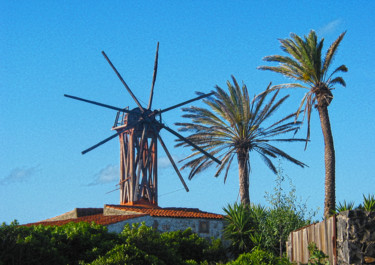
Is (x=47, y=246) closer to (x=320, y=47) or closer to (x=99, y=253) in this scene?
(x=99, y=253)

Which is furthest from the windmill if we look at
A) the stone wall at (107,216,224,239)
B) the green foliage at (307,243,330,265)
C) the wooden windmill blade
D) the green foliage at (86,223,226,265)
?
the green foliage at (307,243,330,265)

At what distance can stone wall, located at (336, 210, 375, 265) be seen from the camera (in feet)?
52.6

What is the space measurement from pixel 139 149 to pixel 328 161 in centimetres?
1688

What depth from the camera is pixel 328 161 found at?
30.3 meters

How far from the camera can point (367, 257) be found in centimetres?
1606

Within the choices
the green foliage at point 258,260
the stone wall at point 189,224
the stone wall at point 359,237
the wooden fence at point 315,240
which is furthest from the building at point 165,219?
the stone wall at point 359,237

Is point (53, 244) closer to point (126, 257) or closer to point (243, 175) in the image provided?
point (126, 257)

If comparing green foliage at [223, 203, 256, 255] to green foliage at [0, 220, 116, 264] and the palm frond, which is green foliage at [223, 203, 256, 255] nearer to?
the palm frond

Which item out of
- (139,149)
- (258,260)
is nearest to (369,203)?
(258,260)

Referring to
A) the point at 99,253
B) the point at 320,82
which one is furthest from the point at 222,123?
the point at 99,253

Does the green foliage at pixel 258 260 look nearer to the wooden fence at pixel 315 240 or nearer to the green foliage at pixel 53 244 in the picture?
the wooden fence at pixel 315 240

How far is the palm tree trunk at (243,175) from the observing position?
123ft

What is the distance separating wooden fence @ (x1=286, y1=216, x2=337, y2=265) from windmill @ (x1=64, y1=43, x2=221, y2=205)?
18.7 metres

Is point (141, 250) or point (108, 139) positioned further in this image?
point (108, 139)
